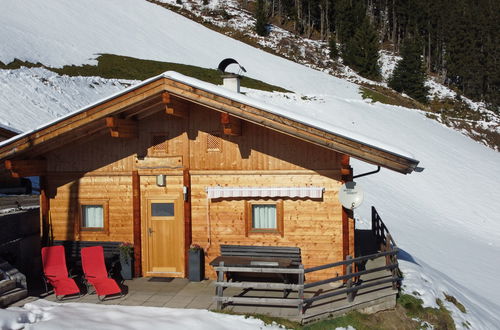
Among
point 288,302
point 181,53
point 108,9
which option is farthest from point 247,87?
point 108,9

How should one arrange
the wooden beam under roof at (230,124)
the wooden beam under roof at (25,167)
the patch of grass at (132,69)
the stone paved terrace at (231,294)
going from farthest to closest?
the patch of grass at (132,69)
the wooden beam under roof at (25,167)
the wooden beam under roof at (230,124)
the stone paved terrace at (231,294)

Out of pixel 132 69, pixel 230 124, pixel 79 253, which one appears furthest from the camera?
pixel 132 69

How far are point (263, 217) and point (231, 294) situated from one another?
206 centimetres

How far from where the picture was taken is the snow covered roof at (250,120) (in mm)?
8906

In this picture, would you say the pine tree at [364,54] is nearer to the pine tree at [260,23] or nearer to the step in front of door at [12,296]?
the pine tree at [260,23]

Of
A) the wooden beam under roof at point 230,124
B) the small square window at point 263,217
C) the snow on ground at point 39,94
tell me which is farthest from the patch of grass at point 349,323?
the snow on ground at point 39,94

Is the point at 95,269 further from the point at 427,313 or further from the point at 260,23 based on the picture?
the point at 260,23

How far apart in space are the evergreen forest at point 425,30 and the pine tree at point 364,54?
0.44ft

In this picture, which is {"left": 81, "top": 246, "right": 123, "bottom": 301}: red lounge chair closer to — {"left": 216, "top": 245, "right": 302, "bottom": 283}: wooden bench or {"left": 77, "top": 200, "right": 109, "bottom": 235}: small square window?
{"left": 77, "top": 200, "right": 109, "bottom": 235}: small square window

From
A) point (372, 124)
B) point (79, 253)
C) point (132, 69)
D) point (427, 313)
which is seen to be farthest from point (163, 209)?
point (132, 69)

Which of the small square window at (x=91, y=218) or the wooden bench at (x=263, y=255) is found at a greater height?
the small square window at (x=91, y=218)

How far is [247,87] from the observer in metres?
37.1

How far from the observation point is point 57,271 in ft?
33.2

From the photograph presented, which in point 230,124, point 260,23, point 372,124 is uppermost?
point 260,23
